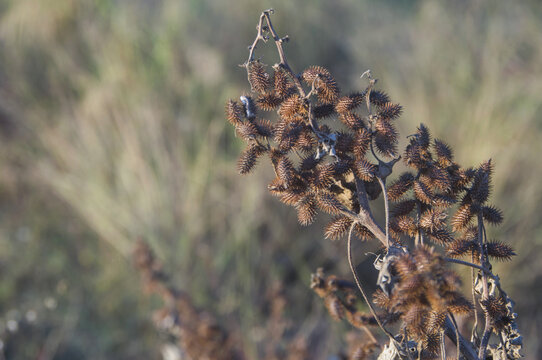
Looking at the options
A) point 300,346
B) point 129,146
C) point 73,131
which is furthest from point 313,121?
point 73,131

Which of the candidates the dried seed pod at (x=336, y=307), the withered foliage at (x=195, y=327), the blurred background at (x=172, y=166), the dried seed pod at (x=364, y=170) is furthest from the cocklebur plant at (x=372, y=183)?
the blurred background at (x=172, y=166)

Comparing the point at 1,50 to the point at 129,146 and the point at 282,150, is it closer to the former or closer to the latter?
the point at 129,146

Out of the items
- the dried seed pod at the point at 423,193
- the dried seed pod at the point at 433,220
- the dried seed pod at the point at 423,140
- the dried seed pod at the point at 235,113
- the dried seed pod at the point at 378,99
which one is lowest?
the dried seed pod at the point at 433,220

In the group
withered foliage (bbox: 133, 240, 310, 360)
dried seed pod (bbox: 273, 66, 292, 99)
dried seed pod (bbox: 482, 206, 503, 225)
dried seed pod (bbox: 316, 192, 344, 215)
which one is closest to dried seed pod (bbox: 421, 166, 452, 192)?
dried seed pod (bbox: 482, 206, 503, 225)

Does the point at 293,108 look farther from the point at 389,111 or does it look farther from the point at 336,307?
the point at 336,307

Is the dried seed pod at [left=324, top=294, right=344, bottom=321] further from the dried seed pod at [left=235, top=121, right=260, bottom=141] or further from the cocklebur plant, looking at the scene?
the dried seed pod at [left=235, top=121, right=260, bottom=141]

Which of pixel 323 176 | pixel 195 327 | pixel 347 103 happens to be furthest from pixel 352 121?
pixel 195 327

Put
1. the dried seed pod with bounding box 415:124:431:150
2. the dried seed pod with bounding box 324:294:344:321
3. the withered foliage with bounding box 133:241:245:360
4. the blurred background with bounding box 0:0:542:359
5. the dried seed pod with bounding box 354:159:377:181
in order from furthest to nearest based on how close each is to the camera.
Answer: the blurred background with bounding box 0:0:542:359 → the withered foliage with bounding box 133:241:245:360 → the dried seed pod with bounding box 324:294:344:321 → the dried seed pod with bounding box 415:124:431:150 → the dried seed pod with bounding box 354:159:377:181

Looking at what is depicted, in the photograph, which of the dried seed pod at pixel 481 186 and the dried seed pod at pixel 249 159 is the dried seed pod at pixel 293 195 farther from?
the dried seed pod at pixel 481 186

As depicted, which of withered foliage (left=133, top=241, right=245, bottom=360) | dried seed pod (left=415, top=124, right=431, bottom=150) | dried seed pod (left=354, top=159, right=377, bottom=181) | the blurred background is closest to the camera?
dried seed pod (left=354, top=159, right=377, bottom=181)
